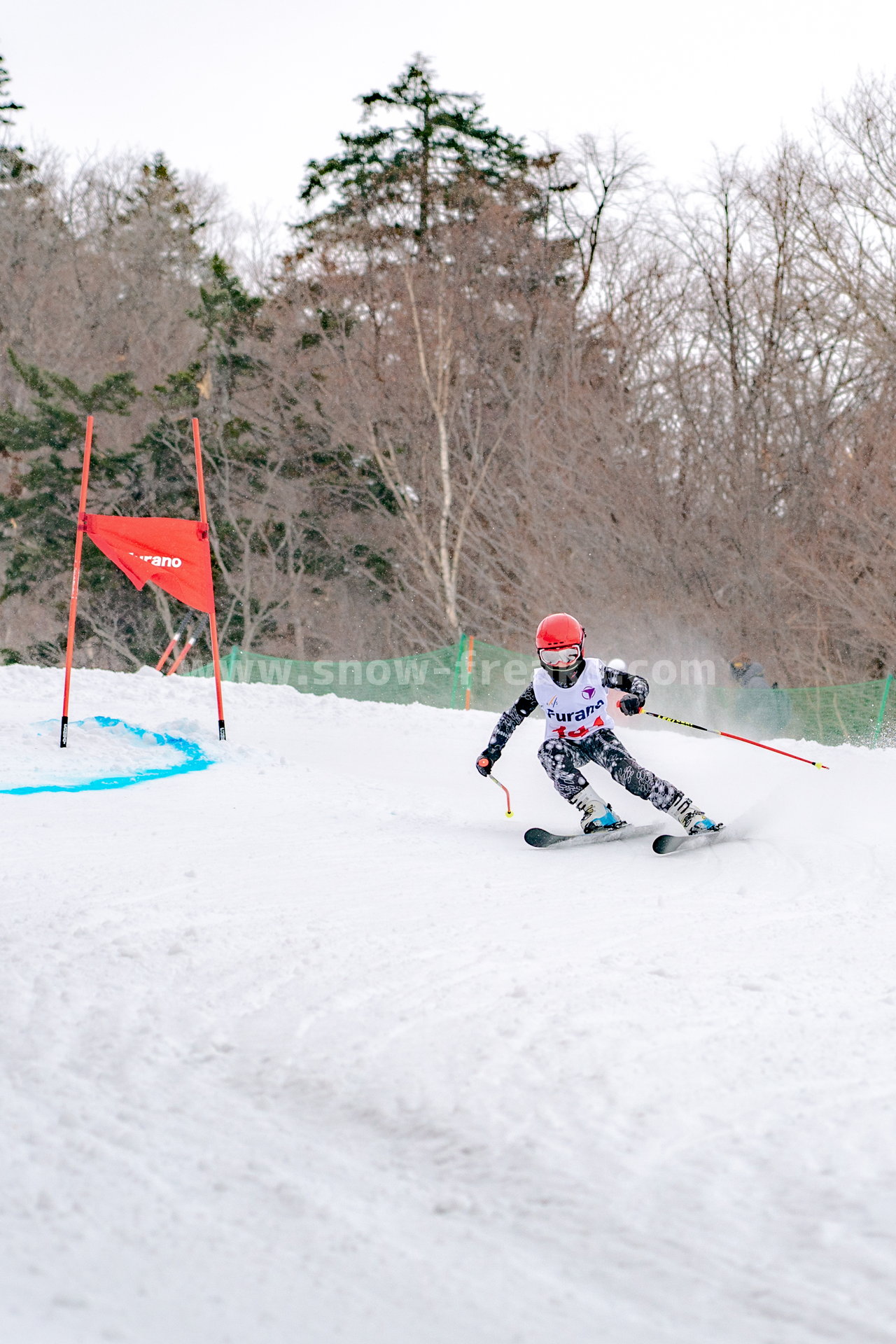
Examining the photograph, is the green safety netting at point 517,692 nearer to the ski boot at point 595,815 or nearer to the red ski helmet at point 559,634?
the ski boot at point 595,815

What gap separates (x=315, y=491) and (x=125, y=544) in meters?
17.5

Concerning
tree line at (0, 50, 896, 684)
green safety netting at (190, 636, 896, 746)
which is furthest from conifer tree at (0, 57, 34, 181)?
green safety netting at (190, 636, 896, 746)

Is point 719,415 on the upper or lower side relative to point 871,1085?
upper

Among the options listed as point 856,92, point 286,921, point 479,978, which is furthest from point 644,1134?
point 856,92

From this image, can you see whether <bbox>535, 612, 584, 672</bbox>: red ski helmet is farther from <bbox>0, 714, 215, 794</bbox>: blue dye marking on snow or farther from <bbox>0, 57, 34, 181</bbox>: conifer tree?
<bbox>0, 57, 34, 181</bbox>: conifer tree

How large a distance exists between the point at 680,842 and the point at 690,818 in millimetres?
315

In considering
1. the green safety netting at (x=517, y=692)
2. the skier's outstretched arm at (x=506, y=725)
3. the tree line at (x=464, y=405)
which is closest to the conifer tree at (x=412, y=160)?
the tree line at (x=464, y=405)

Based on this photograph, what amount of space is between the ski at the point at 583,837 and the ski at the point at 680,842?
0.37 m

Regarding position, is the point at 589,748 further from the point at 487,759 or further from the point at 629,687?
the point at 487,759

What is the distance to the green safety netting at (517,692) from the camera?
538 inches

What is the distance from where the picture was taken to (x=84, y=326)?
94.3ft

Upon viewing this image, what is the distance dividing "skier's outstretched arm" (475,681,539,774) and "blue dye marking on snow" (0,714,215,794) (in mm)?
2722

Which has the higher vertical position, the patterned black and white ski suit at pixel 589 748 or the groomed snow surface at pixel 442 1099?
the patterned black and white ski suit at pixel 589 748

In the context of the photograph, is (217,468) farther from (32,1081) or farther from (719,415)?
(32,1081)
